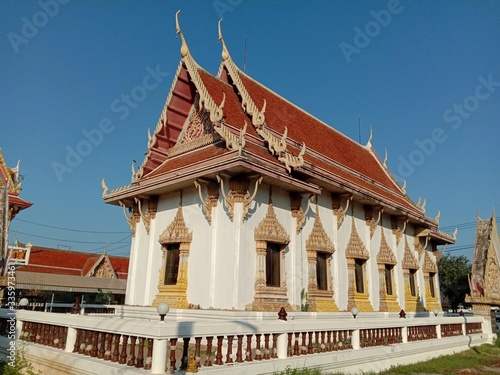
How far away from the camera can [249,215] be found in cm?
892

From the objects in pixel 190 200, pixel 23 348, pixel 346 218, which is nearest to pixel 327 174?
pixel 346 218

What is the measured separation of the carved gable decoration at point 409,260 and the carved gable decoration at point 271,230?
6524 millimetres

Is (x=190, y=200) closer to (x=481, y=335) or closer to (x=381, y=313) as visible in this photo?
(x=381, y=313)

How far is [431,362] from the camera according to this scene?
8.61 m

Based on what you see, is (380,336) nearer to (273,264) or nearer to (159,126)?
(273,264)

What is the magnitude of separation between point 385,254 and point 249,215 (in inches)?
238

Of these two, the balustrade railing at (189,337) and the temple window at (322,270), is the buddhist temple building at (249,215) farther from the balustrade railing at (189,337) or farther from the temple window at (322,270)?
the balustrade railing at (189,337)

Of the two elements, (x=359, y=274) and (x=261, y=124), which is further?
(x=359, y=274)

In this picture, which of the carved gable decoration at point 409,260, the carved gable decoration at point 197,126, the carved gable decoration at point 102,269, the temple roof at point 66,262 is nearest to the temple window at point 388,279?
the carved gable decoration at point 409,260

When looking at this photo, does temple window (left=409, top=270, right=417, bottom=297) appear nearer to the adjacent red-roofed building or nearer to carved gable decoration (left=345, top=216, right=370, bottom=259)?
carved gable decoration (left=345, top=216, right=370, bottom=259)

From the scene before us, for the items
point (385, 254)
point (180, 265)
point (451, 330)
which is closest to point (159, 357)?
point (180, 265)

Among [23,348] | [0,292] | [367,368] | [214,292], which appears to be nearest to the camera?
[23,348]

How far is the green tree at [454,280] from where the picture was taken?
92.3 feet

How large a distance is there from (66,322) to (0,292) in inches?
190
